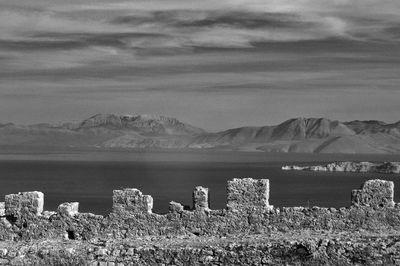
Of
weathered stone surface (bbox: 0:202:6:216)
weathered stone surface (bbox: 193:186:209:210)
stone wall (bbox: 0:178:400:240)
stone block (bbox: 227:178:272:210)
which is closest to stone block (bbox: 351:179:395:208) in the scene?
stone wall (bbox: 0:178:400:240)

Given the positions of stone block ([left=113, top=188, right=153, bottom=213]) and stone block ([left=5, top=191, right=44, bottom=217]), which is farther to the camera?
stone block ([left=5, top=191, right=44, bottom=217])

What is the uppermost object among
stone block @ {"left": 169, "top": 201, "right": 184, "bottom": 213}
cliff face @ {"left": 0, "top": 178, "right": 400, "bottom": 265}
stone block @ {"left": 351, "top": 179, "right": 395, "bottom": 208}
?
stone block @ {"left": 351, "top": 179, "right": 395, "bottom": 208}

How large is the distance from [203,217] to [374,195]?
14.2 ft

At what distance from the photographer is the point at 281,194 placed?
11525 centimetres

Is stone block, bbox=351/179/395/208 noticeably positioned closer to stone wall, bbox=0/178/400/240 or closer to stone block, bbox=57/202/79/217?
stone wall, bbox=0/178/400/240

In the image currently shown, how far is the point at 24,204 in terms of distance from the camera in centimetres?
1958

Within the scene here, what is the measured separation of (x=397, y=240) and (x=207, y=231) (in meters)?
4.85

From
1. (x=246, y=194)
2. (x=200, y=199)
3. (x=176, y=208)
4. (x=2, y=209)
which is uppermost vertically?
(x=246, y=194)

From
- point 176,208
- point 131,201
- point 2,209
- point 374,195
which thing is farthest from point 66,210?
point 374,195

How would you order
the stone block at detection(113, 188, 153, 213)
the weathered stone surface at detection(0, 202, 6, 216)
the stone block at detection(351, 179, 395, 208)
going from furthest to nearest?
the weathered stone surface at detection(0, 202, 6, 216) → the stone block at detection(113, 188, 153, 213) → the stone block at detection(351, 179, 395, 208)

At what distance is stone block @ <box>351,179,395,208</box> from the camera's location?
17719 mm

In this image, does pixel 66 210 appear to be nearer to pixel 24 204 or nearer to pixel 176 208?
pixel 24 204

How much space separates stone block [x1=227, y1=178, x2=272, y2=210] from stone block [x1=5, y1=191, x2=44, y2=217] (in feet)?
17.1

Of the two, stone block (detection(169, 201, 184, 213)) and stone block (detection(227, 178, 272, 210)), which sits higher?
stone block (detection(227, 178, 272, 210))
